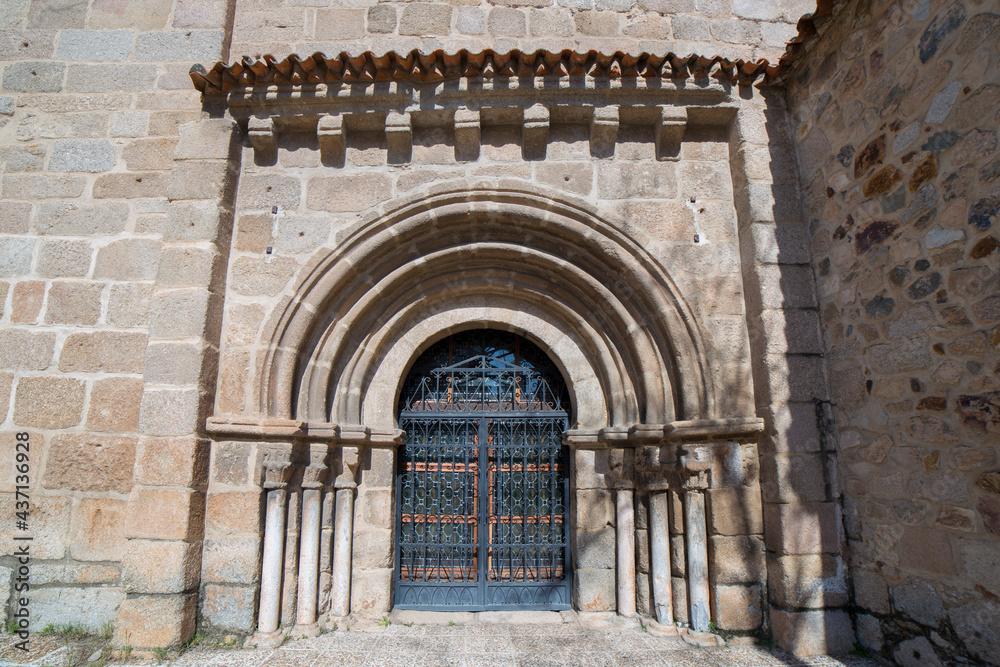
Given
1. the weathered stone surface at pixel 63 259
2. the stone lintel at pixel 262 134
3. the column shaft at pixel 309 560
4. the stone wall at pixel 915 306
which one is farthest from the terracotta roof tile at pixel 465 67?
the column shaft at pixel 309 560

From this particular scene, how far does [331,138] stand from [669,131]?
2.47 meters

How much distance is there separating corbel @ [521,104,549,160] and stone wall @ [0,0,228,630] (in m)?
2.43

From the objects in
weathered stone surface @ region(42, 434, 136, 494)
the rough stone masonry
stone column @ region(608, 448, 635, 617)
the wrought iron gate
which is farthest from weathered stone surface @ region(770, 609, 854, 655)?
weathered stone surface @ region(42, 434, 136, 494)

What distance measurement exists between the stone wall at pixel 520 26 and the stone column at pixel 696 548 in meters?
3.35

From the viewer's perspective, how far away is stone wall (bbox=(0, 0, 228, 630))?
3.26m

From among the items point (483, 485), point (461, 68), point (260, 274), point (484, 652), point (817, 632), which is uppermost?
point (461, 68)

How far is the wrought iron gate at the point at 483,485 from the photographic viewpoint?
3.84 m

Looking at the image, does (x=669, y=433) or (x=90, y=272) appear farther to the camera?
(x=90, y=272)

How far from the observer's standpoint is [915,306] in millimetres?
2711

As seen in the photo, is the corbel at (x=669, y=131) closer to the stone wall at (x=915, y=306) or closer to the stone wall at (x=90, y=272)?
the stone wall at (x=915, y=306)

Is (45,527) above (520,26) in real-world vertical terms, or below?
below

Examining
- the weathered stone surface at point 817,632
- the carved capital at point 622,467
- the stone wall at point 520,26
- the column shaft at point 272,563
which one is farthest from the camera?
the stone wall at point 520,26

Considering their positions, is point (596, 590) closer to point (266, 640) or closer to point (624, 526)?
point (624, 526)

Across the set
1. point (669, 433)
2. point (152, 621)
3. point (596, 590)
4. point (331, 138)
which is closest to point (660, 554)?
point (596, 590)
